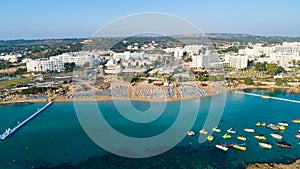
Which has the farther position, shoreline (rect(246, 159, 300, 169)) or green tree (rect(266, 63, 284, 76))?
green tree (rect(266, 63, 284, 76))

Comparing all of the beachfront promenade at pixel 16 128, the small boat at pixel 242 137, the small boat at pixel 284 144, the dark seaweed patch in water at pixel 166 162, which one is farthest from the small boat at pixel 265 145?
the beachfront promenade at pixel 16 128

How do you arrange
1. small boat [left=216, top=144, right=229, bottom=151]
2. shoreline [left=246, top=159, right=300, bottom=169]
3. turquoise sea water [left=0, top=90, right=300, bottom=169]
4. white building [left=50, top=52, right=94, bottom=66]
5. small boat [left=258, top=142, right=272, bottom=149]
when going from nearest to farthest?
1. shoreline [left=246, top=159, right=300, bottom=169]
2. turquoise sea water [left=0, top=90, right=300, bottom=169]
3. small boat [left=216, top=144, right=229, bottom=151]
4. small boat [left=258, top=142, right=272, bottom=149]
5. white building [left=50, top=52, right=94, bottom=66]

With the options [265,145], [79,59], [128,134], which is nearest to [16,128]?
[128,134]

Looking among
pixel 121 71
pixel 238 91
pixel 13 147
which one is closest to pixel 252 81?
pixel 238 91

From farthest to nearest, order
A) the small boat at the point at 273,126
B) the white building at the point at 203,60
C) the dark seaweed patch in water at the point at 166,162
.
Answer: the white building at the point at 203,60
the small boat at the point at 273,126
the dark seaweed patch in water at the point at 166,162

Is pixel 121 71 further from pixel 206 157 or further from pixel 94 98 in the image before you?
pixel 206 157

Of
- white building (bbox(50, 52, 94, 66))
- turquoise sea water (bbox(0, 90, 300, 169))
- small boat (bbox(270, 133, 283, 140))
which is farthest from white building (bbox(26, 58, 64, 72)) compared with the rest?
small boat (bbox(270, 133, 283, 140))

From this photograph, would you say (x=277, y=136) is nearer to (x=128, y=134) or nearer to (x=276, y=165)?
(x=276, y=165)

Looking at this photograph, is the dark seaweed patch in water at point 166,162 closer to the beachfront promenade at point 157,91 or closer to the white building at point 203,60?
the beachfront promenade at point 157,91

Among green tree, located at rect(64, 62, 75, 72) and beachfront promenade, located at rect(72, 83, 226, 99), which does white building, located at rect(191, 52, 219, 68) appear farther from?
green tree, located at rect(64, 62, 75, 72)
